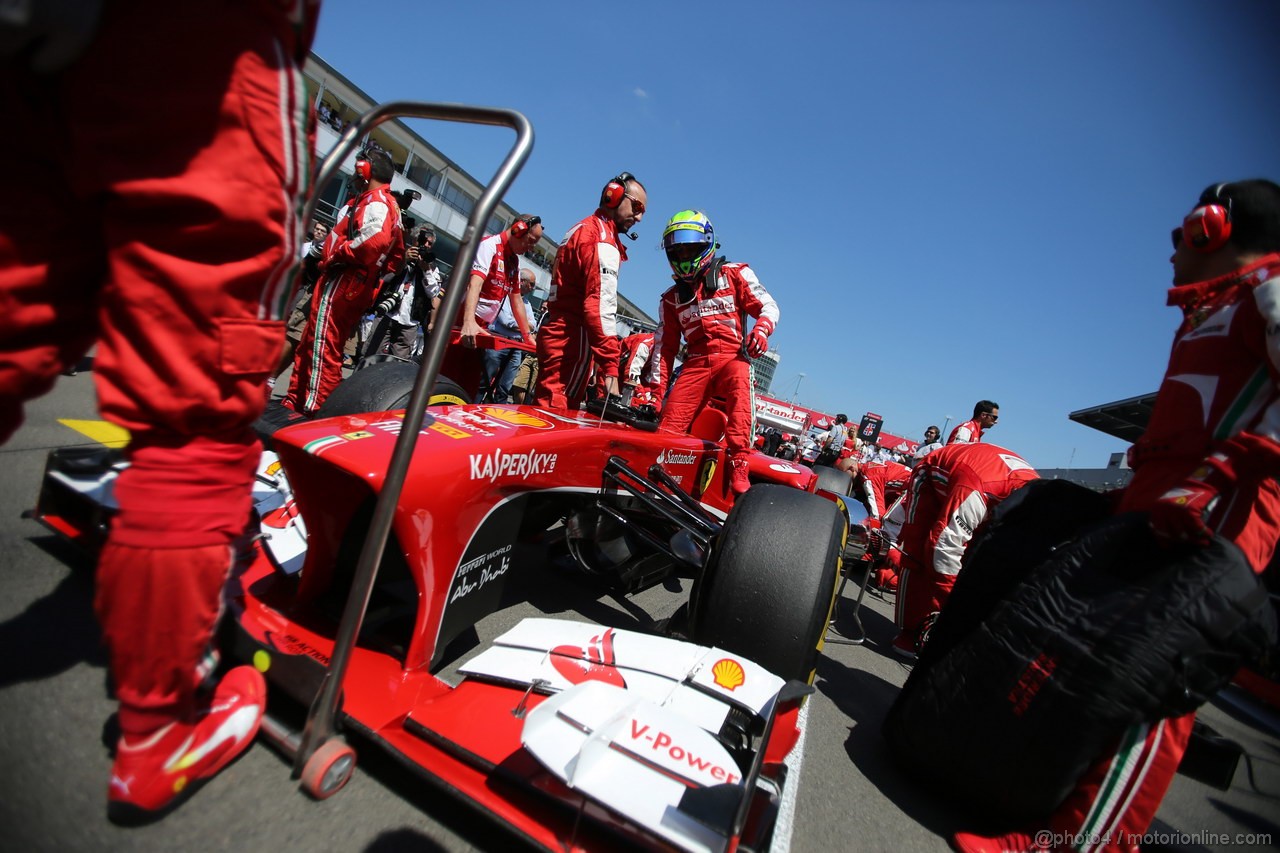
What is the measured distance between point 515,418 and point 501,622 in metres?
0.80

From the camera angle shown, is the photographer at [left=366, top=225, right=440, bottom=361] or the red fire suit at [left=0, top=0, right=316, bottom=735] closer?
the red fire suit at [left=0, top=0, right=316, bottom=735]

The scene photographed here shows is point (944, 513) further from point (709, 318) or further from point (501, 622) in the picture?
point (501, 622)

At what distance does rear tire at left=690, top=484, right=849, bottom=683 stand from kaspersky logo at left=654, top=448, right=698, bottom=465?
74 centimetres

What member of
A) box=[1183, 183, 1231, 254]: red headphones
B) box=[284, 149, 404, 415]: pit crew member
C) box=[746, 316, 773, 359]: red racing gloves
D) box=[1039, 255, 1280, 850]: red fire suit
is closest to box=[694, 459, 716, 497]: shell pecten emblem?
box=[746, 316, 773, 359]: red racing gloves

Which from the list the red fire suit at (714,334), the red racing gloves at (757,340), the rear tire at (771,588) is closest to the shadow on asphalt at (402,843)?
the rear tire at (771,588)

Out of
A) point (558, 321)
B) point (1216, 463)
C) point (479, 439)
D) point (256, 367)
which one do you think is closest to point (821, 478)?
point (558, 321)

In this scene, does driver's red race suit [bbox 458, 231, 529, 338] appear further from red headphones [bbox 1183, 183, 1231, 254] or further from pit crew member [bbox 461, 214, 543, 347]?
red headphones [bbox 1183, 183, 1231, 254]

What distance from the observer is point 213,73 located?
2.92ft

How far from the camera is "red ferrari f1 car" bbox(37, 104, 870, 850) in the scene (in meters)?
1.16

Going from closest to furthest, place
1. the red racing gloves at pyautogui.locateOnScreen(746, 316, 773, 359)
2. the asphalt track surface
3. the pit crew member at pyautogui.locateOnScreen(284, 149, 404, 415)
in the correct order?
the asphalt track surface < the pit crew member at pyautogui.locateOnScreen(284, 149, 404, 415) < the red racing gloves at pyautogui.locateOnScreen(746, 316, 773, 359)

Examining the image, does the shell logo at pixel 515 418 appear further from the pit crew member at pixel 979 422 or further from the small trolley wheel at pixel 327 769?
the pit crew member at pixel 979 422

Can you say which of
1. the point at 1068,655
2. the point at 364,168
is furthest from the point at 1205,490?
the point at 364,168

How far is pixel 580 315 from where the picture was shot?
14.1 ft

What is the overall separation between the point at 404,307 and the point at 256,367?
615 cm
